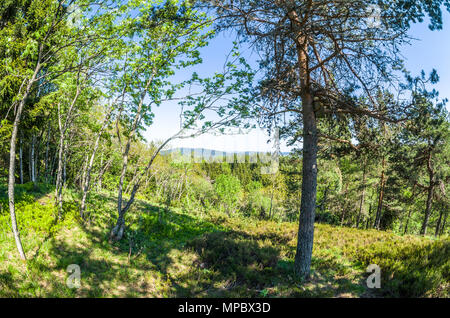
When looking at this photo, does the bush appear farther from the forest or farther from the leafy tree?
the leafy tree

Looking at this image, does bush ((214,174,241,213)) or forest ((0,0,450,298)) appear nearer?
forest ((0,0,450,298))

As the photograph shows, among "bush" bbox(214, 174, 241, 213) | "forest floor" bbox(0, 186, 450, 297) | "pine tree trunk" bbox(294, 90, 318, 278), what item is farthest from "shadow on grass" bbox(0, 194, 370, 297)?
"bush" bbox(214, 174, 241, 213)

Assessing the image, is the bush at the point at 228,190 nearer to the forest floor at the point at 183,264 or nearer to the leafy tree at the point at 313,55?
the forest floor at the point at 183,264

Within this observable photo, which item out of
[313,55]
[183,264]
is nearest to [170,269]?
[183,264]

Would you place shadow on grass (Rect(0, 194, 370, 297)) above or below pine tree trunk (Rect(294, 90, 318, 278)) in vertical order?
below

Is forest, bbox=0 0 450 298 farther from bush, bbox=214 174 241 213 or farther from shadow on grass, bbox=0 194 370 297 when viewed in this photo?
bush, bbox=214 174 241 213

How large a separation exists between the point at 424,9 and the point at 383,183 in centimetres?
1753

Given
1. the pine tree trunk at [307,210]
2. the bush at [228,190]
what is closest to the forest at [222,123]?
the pine tree trunk at [307,210]

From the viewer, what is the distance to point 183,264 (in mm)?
6809

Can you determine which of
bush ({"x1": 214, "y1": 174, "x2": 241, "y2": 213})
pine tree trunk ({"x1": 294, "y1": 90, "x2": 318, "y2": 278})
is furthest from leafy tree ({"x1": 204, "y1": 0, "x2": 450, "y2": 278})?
bush ({"x1": 214, "y1": 174, "x2": 241, "y2": 213})

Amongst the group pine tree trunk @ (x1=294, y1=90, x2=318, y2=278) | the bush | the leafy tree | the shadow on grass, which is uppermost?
the leafy tree

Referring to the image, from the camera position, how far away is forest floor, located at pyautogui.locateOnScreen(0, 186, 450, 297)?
5008 millimetres

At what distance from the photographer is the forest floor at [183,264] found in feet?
16.4

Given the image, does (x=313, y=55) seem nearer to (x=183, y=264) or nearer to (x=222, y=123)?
(x=222, y=123)
